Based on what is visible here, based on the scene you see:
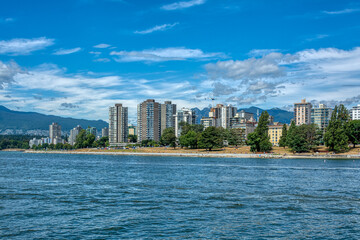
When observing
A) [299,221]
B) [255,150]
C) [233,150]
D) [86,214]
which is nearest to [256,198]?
[299,221]

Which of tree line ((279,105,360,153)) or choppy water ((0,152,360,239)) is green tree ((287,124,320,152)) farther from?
choppy water ((0,152,360,239))

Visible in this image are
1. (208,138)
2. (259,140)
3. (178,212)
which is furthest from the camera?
(208,138)

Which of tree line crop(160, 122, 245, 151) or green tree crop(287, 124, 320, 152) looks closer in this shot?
green tree crop(287, 124, 320, 152)

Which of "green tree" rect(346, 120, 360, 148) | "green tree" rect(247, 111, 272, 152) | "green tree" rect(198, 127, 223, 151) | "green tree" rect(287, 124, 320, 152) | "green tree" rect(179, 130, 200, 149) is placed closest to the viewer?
"green tree" rect(287, 124, 320, 152)

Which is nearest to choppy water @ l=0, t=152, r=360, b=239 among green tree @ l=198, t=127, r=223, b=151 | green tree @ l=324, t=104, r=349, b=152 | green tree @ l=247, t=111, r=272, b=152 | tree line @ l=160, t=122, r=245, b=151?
green tree @ l=324, t=104, r=349, b=152

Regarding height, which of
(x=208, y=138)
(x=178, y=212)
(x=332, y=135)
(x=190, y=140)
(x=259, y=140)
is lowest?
(x=178, y=212)

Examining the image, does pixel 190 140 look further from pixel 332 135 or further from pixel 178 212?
pixel 178 212

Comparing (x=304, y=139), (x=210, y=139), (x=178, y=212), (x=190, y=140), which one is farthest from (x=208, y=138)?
(x=178, y=212)

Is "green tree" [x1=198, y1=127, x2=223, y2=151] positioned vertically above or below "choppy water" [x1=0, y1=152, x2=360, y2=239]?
above

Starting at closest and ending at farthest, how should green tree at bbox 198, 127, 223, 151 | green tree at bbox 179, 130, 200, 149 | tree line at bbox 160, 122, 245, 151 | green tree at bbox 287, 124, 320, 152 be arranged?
green tree at bbox 287, 124, 320, 152 → green tree at bbox 198, 127, 223, 151 → tree line at bbox 160, 122, 245, 151 → green tree at bbox 179, 130, 200, 149

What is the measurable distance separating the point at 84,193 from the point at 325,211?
2430cm

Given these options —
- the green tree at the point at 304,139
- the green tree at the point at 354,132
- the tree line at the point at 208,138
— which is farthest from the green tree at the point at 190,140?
the green tree at the point at 354,132

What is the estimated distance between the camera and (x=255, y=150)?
505 ft

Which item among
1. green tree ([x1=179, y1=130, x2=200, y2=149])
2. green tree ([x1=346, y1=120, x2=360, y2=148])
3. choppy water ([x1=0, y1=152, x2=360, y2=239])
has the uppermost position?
green tree ([x1=346, y1=120, x2=360, y2=148])
